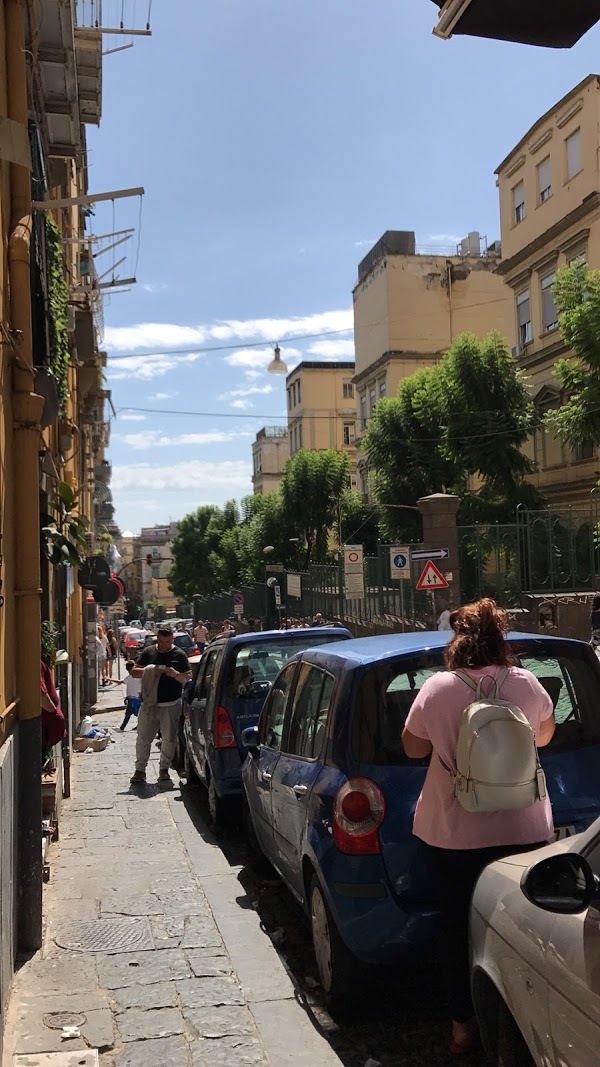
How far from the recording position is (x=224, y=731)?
890 cm

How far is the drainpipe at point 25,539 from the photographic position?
19.3 ft

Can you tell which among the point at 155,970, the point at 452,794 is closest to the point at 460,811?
the point at 452,794

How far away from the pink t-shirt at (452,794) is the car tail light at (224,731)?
4825 mm

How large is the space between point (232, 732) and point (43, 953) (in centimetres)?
322

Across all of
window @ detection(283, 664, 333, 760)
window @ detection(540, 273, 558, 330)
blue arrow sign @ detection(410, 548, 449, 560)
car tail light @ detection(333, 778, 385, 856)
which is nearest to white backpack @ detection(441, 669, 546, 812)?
car tail light @ detection(333, 778, 385, 856)

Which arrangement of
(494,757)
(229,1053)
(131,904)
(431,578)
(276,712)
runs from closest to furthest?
(494,757) < (229,1053) < (276,712) < (131,904) < (431,578)

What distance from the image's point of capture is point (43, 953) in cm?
585

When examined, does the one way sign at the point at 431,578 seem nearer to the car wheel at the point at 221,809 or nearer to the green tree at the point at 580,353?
the green tree at the point at 580,353

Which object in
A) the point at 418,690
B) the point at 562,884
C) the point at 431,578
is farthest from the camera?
the point at 431,578

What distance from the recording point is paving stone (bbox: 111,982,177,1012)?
504 centimetres

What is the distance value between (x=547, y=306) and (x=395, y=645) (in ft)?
107

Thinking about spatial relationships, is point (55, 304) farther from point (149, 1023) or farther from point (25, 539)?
point (149, 1023)

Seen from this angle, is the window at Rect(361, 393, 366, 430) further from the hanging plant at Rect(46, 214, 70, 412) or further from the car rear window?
the car rear window

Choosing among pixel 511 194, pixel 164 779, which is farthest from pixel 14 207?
pixel 511 194
